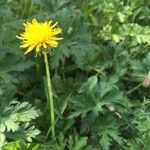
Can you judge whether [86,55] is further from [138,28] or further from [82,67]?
[138,28]

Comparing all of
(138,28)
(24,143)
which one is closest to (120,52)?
(138,28)

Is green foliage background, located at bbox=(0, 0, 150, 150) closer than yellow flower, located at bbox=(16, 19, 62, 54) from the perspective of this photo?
No

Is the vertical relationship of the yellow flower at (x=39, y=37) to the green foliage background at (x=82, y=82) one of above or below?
above

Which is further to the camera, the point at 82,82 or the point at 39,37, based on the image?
the point at 82,82

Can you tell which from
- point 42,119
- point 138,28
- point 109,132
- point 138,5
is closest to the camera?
point 109,132

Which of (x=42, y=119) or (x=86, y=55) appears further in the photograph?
(x=86, y=55)

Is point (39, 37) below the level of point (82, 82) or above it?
above

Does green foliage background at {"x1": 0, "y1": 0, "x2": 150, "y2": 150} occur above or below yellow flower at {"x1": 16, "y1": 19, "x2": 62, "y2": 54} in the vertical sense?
below

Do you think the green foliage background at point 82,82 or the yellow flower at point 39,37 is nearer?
the yellow flower at point 39,37
